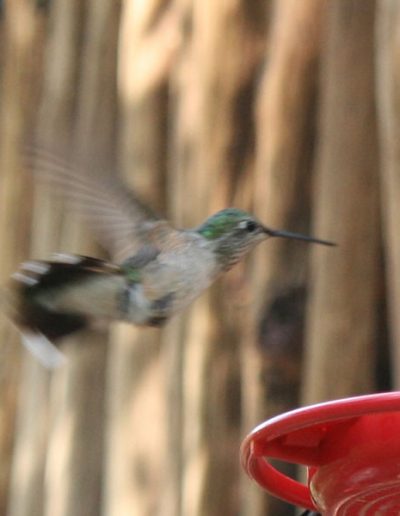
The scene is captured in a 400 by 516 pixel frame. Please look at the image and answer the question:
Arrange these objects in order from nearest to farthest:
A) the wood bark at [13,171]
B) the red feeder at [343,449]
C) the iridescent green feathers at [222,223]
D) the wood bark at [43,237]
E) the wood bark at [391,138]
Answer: the red feeder at [343,449] → the wood bark at [391,138] → the iridescent green feathers at [222,223] → the wood bark at [43,237] → the wood bark at [13,171]

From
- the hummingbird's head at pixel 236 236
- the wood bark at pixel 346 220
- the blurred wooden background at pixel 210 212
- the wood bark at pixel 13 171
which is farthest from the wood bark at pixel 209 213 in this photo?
the wood bark at pixel 13 171

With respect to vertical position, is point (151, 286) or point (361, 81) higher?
point (361, 81)

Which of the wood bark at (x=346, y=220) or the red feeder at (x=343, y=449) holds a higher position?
the wood bark at (x=346, y=220)

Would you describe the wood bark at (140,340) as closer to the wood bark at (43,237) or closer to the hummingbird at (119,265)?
the wood bark at (43,237)

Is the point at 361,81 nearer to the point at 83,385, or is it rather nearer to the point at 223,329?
the point at 223,329

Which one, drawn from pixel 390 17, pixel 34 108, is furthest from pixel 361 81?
pixel 34 108

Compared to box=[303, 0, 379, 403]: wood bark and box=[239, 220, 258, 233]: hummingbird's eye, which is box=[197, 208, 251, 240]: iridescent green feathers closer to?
box=[239, 220, 258, 233]: hummingbird's eye

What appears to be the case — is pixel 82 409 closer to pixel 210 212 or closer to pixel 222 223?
pixel 210 212
